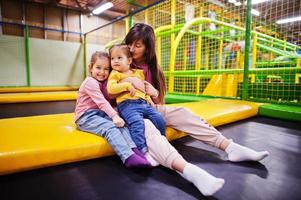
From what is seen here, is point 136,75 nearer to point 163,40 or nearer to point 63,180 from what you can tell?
point 63,180

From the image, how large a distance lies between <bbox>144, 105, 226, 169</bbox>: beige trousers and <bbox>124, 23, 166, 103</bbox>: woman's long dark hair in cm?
14

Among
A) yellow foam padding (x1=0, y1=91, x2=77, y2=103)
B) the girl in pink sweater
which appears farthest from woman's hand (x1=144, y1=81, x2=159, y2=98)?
yellow foam padding (x1=0, y1=91, x2=77, y2=103)

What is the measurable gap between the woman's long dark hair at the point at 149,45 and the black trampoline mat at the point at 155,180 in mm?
429

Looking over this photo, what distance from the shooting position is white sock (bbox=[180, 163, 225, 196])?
0.71 meters

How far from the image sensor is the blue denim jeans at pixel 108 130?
94cm

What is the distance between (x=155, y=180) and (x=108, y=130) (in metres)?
0.34

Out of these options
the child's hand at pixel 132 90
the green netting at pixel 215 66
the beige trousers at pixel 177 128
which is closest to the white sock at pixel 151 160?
the beige trousers at pixel 177 128

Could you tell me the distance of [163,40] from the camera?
3.86 m

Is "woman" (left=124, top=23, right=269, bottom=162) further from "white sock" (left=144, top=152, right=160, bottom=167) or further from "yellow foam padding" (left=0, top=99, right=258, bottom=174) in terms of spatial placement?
"white sock" (left=144, top=152, right=160, bottom=167)

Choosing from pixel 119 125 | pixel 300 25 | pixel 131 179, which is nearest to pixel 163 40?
pixel 119 125

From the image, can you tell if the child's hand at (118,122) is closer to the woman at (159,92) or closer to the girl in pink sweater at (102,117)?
the girl in pink sweater at (102,117)

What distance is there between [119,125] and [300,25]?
42.4 feet

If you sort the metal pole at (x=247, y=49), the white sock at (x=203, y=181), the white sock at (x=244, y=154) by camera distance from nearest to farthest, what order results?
the white sock at (x=203, y=181), the white sock at (x=244, y=154), the metal pole at (x=247, y=49)

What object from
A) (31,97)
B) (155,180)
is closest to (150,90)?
(155,180)
